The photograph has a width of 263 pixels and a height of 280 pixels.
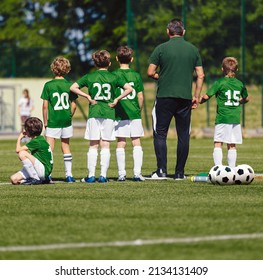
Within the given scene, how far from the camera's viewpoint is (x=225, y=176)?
14773 mm

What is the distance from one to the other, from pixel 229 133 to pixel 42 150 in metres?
3.49

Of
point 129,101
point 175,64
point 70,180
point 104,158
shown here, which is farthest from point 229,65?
point 70,180

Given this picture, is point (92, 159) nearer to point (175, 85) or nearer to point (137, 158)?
point (137, 158)

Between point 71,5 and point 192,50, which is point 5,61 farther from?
point 192,50

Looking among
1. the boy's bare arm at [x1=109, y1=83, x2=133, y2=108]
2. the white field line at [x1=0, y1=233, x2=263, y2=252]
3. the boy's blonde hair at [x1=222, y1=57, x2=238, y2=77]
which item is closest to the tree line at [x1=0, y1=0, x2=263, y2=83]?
the boy's blonde hair at [x1=222, y1=57, x2=238, y2=77]

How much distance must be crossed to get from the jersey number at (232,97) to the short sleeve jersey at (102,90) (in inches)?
85.5

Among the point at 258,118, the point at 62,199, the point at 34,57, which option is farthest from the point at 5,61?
the point at 62,199

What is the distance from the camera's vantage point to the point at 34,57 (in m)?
48.5

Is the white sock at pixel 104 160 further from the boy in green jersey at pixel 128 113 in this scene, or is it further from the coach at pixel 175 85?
the coach at pixel 175 85

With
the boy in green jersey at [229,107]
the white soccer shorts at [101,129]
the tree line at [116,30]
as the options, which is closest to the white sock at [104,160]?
the white soccer shorts at [101,129]

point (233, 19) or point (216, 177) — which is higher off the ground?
point (233, 19)

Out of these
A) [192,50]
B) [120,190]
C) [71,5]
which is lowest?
[120,190]

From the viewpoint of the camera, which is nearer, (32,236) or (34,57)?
(32,236)
